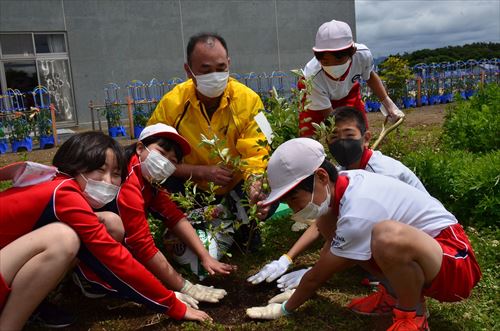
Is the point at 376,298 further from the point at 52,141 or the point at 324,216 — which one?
the point at 52,141

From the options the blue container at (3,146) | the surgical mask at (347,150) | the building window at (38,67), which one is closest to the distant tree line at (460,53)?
the building window at (38,67)

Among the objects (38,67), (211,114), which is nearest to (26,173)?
(211,114)

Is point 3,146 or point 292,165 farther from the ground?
point 292,165

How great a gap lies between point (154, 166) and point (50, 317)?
0.91 m

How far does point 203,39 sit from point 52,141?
8.63 m

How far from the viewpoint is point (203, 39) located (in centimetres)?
282

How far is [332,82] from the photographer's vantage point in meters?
3.36

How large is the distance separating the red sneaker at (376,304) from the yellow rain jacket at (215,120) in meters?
1.08

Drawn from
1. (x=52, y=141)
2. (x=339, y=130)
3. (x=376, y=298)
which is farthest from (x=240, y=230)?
(x=52, y=141)

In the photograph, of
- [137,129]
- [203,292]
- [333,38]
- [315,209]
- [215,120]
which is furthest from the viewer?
[137,129]

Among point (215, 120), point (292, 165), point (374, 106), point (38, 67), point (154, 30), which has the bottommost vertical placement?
point (374, 106)

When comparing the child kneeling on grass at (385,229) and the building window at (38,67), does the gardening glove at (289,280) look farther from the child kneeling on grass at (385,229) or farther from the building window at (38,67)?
the building window at (38,67)

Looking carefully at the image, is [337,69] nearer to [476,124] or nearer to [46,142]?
[476,124]

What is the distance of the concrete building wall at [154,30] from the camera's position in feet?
42.9
